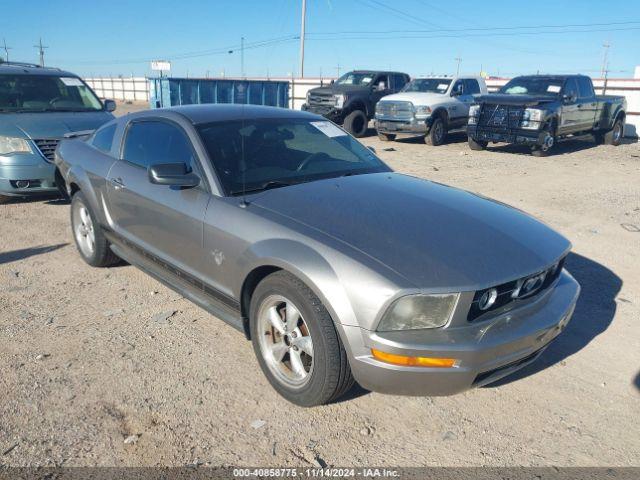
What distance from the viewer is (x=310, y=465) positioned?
255 centimetres

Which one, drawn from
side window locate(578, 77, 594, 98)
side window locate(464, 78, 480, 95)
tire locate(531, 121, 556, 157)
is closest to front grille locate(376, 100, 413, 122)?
side window locate(464, 78, 480, 95)

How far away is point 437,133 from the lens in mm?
15312

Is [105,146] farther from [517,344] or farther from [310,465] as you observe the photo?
[517,344]

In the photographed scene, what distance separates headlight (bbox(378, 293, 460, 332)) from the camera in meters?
2.48

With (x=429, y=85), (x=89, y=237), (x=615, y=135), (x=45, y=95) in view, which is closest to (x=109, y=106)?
(x=45, y=95)

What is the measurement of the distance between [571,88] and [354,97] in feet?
21.0

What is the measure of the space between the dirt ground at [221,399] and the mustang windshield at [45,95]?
3.93 metres

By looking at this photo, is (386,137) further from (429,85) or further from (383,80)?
(383,80)

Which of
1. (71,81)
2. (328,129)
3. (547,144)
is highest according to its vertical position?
(71,81)

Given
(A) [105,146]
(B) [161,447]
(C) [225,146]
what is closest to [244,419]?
(B) [161,447]

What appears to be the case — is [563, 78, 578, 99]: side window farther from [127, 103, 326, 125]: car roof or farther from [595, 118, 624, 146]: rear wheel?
[127, 103, 326, 125]: car roof

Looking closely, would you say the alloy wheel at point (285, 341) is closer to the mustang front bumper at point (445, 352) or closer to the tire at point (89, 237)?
the mustang front bumper at point (445, 352)

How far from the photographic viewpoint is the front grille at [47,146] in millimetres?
6945

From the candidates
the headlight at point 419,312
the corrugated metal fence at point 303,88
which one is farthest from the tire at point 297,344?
the corrugated metal fence at point 303,88
